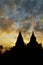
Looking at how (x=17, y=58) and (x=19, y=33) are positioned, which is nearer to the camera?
(x=17, y=58)

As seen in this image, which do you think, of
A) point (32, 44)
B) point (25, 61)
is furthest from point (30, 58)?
point (32, 44)

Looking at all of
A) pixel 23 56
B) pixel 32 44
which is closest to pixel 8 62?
pixel 23 56

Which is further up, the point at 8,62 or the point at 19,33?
the point at 19,33

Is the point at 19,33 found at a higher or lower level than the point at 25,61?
higher

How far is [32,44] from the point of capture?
194 feet

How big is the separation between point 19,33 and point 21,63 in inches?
373

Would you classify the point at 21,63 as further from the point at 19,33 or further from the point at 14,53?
the point at 19,33

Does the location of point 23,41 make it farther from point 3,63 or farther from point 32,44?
point 3,63

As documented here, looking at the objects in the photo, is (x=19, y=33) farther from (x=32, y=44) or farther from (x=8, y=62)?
(x=8, y=62)

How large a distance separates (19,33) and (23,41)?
2.84 meters

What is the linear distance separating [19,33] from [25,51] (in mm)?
7697

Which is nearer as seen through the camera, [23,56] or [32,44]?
[23,56]

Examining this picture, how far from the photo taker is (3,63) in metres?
56.3

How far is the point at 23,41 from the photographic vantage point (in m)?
60.8
